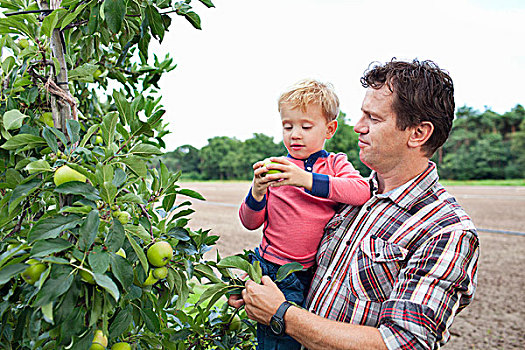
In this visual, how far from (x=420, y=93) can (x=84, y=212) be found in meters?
1.26

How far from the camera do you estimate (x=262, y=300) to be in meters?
1.46

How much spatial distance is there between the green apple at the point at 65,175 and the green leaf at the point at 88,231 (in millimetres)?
154

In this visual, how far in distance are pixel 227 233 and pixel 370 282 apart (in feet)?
29.2

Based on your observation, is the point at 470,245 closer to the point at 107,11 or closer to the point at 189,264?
the point at 189,264

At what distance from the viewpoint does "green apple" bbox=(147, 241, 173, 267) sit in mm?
1182

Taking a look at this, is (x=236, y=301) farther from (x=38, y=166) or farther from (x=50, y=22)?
(x=50, y=22)

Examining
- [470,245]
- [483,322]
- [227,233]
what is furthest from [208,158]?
[470,245]

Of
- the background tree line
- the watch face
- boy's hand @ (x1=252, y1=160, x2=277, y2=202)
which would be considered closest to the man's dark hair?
boy's hand @ (x1=252, y1=160, x2=277, y2=202)

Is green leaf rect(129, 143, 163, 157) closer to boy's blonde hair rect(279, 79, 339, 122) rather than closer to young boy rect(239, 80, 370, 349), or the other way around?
young boy rect(239, 80, 370, 349)

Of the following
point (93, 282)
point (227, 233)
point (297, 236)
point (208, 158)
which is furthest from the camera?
point (208, 158)

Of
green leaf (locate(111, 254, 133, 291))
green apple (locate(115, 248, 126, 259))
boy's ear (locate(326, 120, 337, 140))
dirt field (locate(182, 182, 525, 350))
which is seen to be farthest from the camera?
dirt field (locate(182, 182, 525, 350))

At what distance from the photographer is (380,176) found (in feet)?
5.87

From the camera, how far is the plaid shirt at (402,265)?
1290 millimetres

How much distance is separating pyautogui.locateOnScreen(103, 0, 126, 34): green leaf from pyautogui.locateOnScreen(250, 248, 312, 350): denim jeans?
1.03 m
